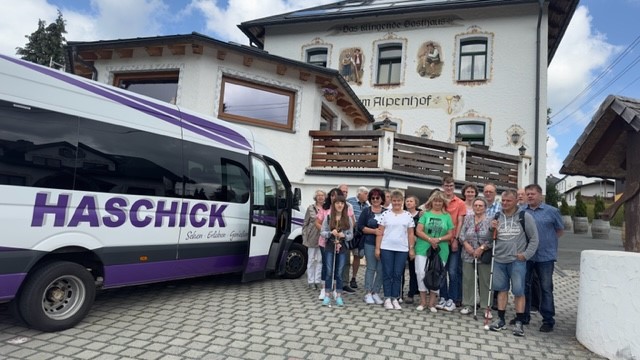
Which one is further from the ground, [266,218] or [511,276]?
[266,218]

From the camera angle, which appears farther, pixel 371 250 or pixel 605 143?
pixel 371 250

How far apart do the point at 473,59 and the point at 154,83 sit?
1136cm

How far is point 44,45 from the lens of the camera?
35.3 meters

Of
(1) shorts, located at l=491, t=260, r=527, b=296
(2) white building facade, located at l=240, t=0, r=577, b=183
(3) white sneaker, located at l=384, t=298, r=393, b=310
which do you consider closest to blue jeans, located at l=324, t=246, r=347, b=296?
(3) white sneaker, located at l=384, t=298, r=393, b=310

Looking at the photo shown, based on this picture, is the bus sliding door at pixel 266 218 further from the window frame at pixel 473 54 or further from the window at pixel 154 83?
the window frame at pixel 473 54

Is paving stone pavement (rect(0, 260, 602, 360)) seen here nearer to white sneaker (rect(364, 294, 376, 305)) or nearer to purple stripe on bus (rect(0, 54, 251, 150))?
white sneaker (rect(364, 294, 376, 305))

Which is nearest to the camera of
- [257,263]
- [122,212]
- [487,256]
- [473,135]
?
[122,212]

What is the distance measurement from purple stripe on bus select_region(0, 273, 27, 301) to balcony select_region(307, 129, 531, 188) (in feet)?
24.5

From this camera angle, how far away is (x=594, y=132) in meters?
5.09

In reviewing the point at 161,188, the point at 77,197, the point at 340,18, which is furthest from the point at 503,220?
the point at 340,18

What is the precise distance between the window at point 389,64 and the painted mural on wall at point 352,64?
0.75 metres

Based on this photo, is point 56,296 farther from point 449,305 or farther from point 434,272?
point 449,305

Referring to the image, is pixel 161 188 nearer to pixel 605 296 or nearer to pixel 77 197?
pixel 77 197

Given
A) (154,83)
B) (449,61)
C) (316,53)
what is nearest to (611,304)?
(154,83)
